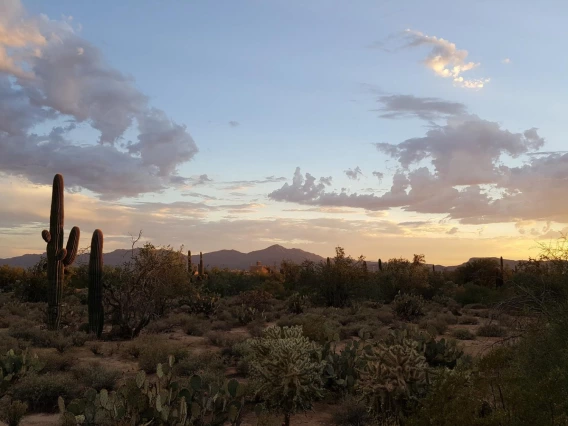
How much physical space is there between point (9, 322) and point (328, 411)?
15.2 metres

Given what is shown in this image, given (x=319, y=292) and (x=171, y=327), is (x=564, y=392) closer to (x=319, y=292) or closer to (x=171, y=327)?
(x=171, y=327)

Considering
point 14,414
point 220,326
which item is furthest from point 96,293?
point 14,414

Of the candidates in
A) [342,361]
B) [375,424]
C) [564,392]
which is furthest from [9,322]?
[564,392]

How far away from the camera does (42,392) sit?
9.90 metres

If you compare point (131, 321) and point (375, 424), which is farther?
point (131, 321)

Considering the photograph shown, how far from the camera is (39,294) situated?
29.1 meters

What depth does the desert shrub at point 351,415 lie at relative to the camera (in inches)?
333

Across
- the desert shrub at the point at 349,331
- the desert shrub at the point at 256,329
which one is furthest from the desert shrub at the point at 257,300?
the desert shrub at the point at 349,331

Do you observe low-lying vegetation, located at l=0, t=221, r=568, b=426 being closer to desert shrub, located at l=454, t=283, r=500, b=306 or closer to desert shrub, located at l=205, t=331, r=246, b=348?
desert shrub, located at l=205, t=331, r=246, b=348

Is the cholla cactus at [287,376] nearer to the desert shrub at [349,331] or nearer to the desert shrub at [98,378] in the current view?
the desert shrub at [98,378]

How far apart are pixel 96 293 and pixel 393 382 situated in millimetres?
Answer: 13224

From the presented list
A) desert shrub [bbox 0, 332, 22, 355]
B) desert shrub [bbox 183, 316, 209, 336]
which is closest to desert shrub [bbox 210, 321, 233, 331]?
desert shrub [bbox 183, 316, 209, 336]

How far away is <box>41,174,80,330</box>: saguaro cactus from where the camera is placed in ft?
59.5

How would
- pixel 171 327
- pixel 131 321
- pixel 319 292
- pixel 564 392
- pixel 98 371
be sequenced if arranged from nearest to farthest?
pixel 564 392, pixel 98 371, pixel 131 321, pixel 171 327, pixel 319 292
